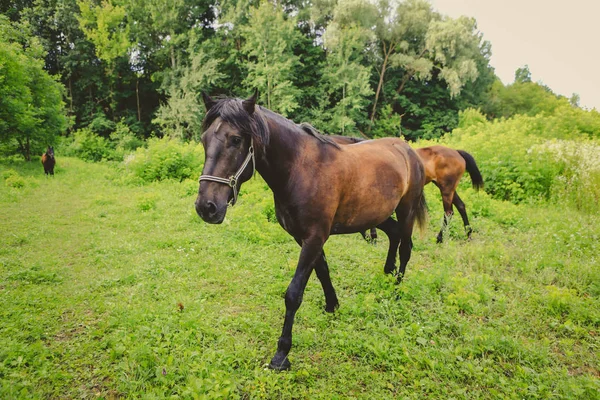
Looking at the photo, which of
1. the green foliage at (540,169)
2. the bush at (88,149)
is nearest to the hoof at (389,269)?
the green foliage at (540,169)

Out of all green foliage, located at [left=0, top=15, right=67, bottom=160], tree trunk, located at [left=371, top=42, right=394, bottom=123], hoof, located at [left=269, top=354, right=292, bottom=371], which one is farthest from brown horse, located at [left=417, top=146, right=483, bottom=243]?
tree trunk, located at [left=371, top=42, right=394, bottom=123]

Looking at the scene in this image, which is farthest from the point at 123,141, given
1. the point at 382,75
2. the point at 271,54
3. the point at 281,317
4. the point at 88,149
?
the point at 281,317

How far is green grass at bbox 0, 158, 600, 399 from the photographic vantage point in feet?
8.71

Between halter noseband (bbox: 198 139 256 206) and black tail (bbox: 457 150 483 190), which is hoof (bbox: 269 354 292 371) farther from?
black tail (bbox: 457 150 483 190)

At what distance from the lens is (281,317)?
147 inches

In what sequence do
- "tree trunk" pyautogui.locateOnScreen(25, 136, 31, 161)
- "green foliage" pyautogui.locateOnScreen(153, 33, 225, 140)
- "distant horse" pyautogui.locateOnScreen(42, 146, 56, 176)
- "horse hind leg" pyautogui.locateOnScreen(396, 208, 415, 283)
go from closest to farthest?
"horse hind leg" pyautogui.locateOnScreen(396, 208, 415, 283)
"distant horse" pyautogui.locateOnScreen(42, 146, 56, 176)
"tree trunk" pyautogui.locateOnScreen(25, 136, 31, 161)
"green foliage" pyautogui.locateOnScreen(153, 33, 225, 140)

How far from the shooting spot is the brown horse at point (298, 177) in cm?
252

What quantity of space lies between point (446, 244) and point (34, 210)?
10603 mm

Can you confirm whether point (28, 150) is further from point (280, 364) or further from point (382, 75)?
point (382, 75)

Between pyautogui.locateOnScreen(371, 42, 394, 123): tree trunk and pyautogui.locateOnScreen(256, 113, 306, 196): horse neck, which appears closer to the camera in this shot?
pyautogui.locateOnScreen(256, 113, 306, 196): horse neck

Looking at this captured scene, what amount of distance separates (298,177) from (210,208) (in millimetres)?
910

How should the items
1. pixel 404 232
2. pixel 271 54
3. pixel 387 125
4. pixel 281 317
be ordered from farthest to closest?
pixel 387 125 → pixel 271 54 → pixel 404 232 → pixel 281 317

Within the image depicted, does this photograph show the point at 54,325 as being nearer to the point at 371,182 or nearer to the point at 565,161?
the point at 371,182

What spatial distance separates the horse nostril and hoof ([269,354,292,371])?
1564 millimetres
